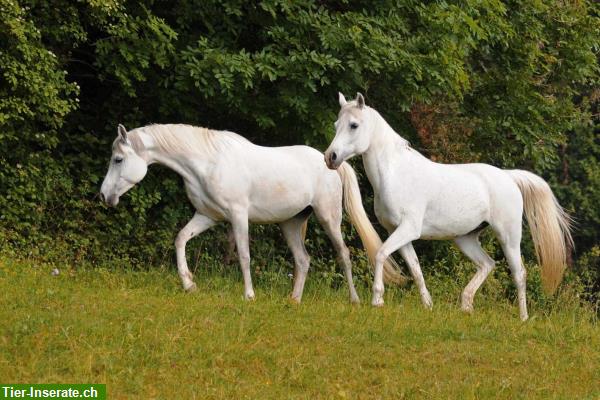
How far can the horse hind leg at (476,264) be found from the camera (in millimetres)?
12141

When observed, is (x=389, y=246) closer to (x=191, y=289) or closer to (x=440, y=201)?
(x=440, y=201)

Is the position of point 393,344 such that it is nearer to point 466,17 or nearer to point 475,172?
point 475,172

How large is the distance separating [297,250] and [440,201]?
1.75 metres

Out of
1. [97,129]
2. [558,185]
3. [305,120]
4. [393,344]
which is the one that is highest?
[393,344]

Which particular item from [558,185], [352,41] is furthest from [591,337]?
[558,185]

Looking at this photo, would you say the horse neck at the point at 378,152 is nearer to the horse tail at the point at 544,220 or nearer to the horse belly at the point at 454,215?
the horse belly at the point at 454,215

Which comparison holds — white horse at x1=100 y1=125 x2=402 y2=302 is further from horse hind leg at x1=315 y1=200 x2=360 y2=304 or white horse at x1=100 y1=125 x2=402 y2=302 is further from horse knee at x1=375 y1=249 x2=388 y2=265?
horse knee at x1=375 y1=249 x2=388 y2=265

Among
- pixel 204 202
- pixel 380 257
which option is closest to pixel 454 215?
pixel 380 257

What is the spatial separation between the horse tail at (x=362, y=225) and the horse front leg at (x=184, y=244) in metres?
1.72

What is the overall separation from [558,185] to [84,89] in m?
12.5

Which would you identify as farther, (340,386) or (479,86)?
(479,86)

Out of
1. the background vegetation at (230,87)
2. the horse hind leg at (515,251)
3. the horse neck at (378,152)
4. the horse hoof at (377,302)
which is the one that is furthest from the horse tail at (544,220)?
the horse hoof at (377,302)

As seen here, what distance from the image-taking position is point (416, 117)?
55.4 ft

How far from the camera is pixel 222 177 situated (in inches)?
452
